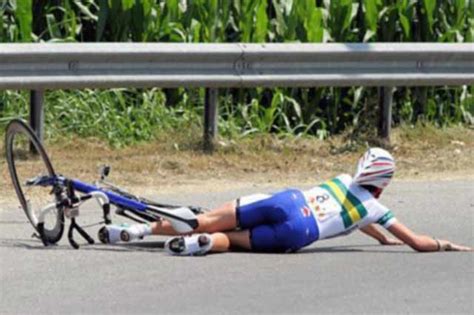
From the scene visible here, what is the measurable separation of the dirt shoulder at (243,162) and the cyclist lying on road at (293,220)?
2.06m

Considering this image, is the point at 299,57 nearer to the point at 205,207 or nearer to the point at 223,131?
the point at 223,131

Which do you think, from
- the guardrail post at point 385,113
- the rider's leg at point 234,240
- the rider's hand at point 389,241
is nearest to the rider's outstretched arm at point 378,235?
the rider's hand at point 389,241

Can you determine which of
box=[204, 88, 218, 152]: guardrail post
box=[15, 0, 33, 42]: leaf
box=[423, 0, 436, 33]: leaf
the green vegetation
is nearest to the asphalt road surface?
box=[204, 88, 218, 152]: guardrail post

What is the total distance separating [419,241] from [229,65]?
3.55 metres

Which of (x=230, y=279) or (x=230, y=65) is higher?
(x=230, y=65)

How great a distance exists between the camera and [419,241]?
29.6ft

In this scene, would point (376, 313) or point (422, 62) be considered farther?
point (422, 62)

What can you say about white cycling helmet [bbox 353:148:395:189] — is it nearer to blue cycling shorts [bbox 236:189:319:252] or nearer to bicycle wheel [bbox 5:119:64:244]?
blue cycling shorts [bbox 236:189:319:252]

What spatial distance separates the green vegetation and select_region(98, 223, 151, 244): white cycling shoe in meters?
3.67

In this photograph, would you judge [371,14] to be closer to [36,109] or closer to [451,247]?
[36,109]

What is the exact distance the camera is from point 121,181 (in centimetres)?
1124

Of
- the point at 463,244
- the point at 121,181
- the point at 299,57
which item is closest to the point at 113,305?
the point at 463,244

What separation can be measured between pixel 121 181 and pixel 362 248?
2.50 meters

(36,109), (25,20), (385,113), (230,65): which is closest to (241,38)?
(385,113)
